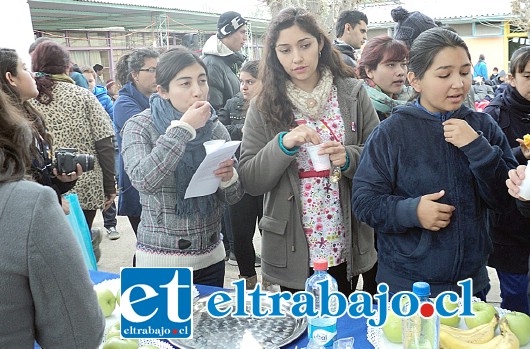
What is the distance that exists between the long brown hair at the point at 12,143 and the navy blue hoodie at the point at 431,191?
3.59 feet

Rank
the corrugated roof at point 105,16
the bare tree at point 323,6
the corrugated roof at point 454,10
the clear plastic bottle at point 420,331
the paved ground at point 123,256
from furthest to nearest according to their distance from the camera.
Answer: the corrugated roof at point 454,10 → the bare tree at point 323,6 → the corrugated roof at point 105,16 → the paved ground at point 123,256 → the clear plastic bottle at point 420,331

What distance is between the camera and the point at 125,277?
4.39 feet

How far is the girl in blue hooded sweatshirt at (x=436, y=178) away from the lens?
5.52ft

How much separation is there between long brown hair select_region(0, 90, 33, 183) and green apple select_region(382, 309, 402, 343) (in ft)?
3.25

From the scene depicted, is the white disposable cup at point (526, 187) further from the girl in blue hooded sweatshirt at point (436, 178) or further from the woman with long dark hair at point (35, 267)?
the woman with long dark hair at point (35, 267)

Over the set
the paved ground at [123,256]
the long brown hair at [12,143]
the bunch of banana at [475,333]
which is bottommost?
→ the paved ground at [123,256]

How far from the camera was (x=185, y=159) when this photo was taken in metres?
2.08

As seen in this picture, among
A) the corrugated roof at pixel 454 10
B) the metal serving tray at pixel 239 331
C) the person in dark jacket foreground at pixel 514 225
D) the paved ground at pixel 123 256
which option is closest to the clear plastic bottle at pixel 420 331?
the metal serving tray at pixel 239 331

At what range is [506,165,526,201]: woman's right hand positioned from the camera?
156 centimetres

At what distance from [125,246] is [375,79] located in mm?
2950

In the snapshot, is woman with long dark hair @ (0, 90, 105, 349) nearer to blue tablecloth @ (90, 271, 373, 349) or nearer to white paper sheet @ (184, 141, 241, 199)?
blue tablecloth @ (90, 271, 373, 349)

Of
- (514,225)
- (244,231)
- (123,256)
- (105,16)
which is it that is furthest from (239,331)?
(105,16)

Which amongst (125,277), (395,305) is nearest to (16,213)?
(125,277)

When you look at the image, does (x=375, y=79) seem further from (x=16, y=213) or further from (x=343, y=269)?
(x=16, y=213)
